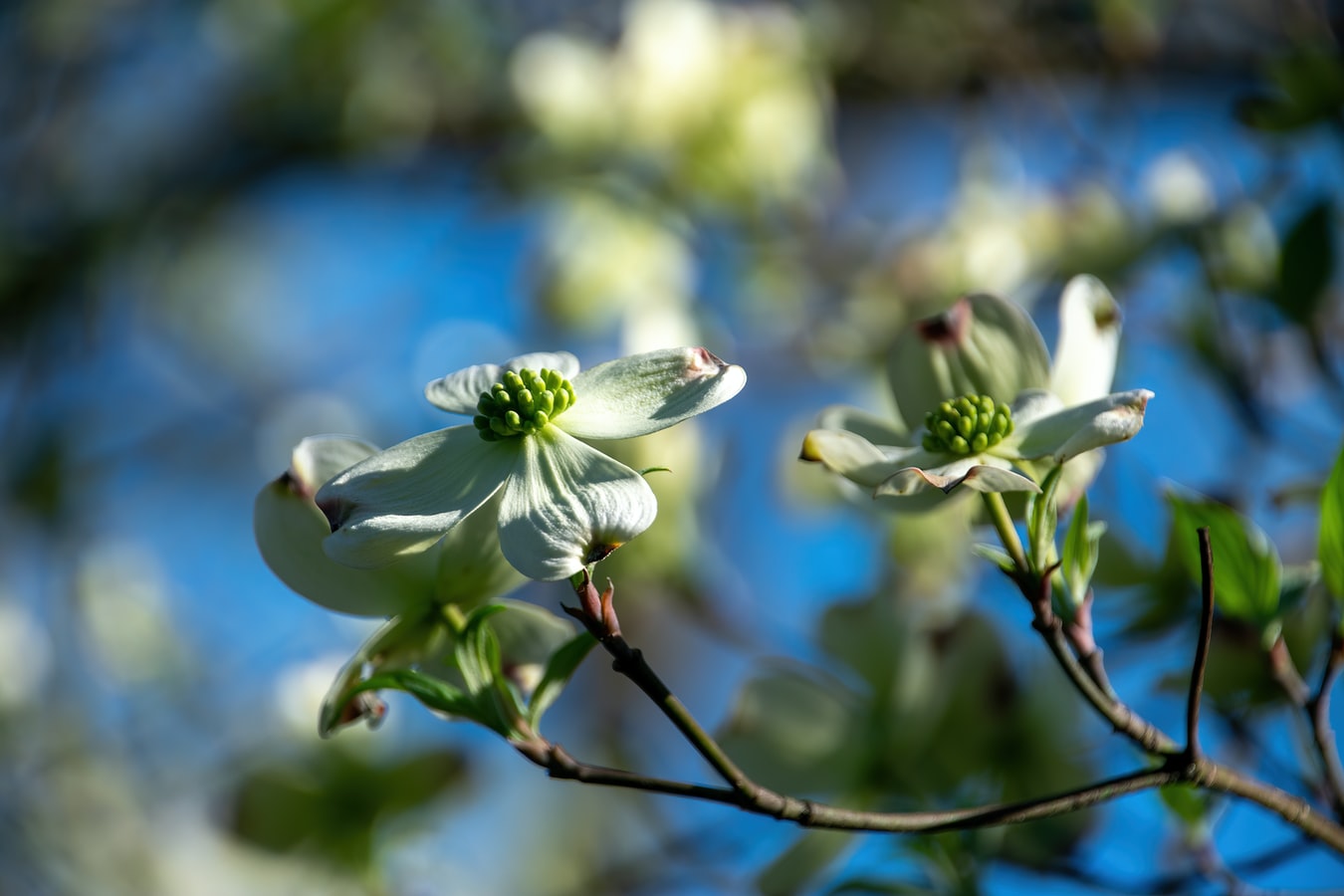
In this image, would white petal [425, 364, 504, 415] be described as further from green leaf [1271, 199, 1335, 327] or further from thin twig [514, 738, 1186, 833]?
green leaf [1271, 199, 1335, 327]

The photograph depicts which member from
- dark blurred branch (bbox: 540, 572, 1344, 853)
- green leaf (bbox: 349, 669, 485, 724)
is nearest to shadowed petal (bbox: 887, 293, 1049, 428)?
dark blurred branch (bbox: 540, 572, 1344, 853)

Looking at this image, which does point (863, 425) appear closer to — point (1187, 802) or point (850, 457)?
point (850, 457)

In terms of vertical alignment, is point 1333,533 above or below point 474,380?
below

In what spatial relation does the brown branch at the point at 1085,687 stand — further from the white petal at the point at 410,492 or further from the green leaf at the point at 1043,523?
the white petal at the point at 410,492

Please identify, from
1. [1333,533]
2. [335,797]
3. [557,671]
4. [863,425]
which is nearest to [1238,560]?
[1333,533]

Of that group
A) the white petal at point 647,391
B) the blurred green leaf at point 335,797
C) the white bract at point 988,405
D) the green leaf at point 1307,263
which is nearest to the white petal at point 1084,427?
the white bract at point 988,405

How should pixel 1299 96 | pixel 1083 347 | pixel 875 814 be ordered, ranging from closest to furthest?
pixel 875 814 → pixel 1083 347 → pixel 1299 96

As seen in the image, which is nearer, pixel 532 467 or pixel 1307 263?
pixel 532 467

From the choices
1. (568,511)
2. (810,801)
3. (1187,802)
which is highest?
(568,511)

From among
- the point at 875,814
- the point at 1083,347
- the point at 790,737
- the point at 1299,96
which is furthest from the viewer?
the point at 1299,96
